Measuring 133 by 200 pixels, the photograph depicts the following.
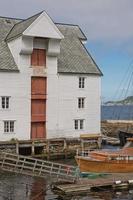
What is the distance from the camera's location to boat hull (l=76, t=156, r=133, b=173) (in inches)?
1374

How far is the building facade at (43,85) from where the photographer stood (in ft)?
150

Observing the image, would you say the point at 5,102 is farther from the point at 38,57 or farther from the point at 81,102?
the point at 81,102

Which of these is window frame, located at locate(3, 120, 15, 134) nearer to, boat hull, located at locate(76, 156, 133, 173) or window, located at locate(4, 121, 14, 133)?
window, located at locate(4, 121, 14, 133)

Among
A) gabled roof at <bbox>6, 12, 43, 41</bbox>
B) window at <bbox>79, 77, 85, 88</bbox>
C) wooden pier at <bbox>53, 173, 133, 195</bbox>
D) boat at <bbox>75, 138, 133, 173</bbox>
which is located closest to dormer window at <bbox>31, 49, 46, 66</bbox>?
gabled roof at <bbox>6, 12, 43, 41</bbox>

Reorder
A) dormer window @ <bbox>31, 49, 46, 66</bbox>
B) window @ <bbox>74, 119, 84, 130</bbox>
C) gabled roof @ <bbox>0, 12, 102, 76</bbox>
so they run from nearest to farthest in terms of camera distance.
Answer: gabled roof @ <bbox>0, 12, 102, 76</bbox>, dormer window @ <bbox>31, 49, 46, 66</bbox>, window @ <bbox>74, 119, 84, 130</bbox>

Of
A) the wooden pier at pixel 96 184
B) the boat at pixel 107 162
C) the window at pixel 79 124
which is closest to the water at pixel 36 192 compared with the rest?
the wooden pier at pixel 96 184

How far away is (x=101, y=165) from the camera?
35.0m

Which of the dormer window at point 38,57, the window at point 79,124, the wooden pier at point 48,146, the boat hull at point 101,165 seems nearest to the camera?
the boat hull at point 101,165

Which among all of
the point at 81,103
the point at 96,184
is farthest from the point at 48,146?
the point at 96,184

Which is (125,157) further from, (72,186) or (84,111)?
(84,111)

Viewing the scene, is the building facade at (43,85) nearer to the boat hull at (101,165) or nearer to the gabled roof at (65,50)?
the gabled roof at (65,50)

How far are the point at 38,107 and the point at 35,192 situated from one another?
669 inches

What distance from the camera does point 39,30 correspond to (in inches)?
1811

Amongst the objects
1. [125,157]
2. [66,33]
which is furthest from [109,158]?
[66,33]
